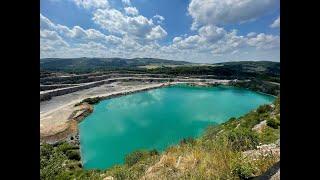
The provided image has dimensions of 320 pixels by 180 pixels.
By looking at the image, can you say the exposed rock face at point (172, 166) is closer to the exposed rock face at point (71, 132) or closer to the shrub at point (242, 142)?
the shrub at point (242, 142)

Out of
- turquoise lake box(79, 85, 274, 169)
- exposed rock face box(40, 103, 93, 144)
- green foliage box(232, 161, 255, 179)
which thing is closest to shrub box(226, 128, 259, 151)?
green foliage box(232, 161, 255, 179)

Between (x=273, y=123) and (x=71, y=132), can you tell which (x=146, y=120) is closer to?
(x=71, y=132)

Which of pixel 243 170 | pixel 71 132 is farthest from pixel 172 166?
pixel 71 132

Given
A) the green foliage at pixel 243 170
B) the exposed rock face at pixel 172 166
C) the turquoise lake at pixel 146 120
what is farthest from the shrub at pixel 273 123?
the green foliage at pixel 243 170

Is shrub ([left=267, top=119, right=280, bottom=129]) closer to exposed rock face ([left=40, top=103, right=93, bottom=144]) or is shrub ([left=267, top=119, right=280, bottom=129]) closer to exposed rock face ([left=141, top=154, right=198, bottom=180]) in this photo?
exposed rock face ([left=141, top=154, right=198, bottom=180])
